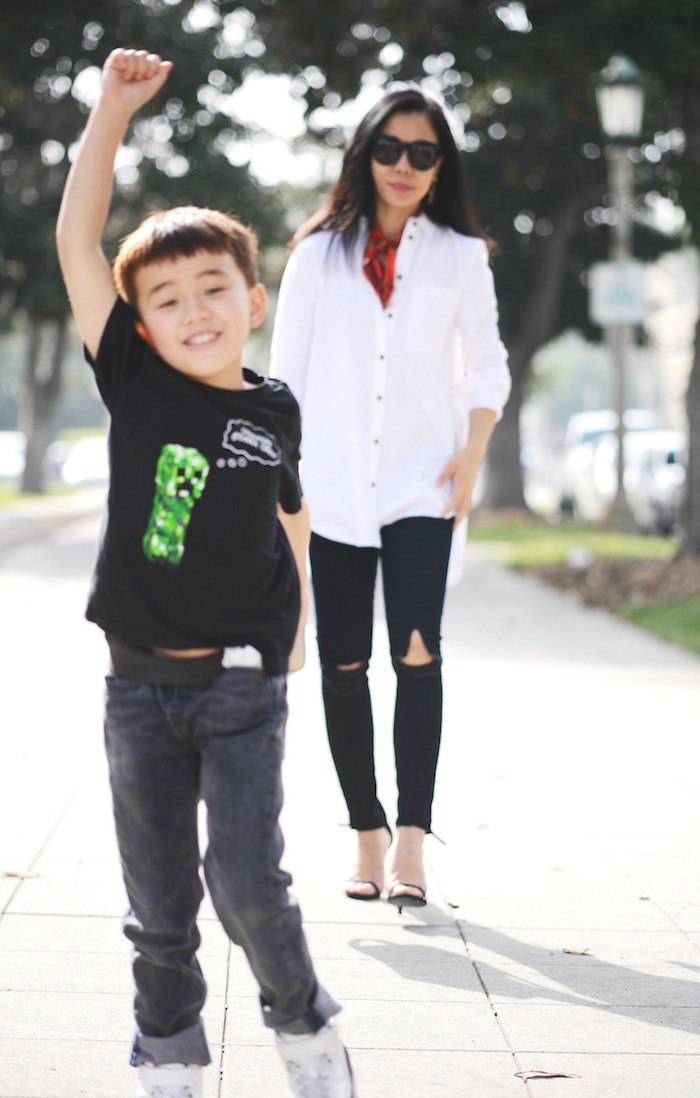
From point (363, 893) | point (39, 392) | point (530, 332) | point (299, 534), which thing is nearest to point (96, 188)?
point (299, 534)

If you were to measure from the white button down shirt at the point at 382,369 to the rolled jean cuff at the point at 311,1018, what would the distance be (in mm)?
1776

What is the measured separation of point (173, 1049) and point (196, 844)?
33 centimetres

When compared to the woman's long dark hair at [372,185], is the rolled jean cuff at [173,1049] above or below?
below

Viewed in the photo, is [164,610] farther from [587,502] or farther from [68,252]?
[587,502]

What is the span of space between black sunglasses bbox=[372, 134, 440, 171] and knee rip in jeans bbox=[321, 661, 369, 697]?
130cm

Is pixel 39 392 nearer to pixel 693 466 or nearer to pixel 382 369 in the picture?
pixel 693 466

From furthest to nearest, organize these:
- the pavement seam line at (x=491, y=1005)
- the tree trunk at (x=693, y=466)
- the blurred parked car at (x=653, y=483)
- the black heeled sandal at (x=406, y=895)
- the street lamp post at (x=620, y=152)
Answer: the blurred parked car at (x=653, y=483) < the street lamp post at (x=620, y=152) < the tree trunk at (x=693, y=466) < the black heeled sandal at (x=406, y=895) < the pavement seam line at (x=491, y=1005)

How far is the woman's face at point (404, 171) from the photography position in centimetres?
445

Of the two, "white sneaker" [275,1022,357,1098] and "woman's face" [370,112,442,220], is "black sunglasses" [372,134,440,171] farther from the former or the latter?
"white sneaker" [275,1022,357,1098]

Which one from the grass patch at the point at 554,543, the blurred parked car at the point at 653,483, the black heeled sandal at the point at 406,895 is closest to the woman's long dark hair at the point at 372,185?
the black heeled sandal at the point at 406,895

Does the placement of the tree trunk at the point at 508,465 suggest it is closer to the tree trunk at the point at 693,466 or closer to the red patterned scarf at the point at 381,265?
the tree trunk at the point at 693,466

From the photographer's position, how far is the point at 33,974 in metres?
3.74

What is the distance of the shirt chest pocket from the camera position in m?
4.43

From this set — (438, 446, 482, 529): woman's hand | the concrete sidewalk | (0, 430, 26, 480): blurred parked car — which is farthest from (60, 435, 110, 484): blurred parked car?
(438, 446, 482, 529): woman's hand
